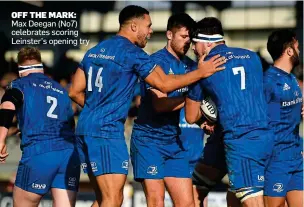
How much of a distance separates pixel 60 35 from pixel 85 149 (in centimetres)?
670

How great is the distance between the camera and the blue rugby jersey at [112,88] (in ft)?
27.8

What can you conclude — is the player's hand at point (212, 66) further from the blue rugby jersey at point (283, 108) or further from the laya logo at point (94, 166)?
the laya logo at point (94, 166)

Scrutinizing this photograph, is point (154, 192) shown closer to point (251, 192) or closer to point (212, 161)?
point (212, 161)

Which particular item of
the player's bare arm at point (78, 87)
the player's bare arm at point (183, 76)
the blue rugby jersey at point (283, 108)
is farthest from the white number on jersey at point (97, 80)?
the blue rugby jersey at point (283, 108)

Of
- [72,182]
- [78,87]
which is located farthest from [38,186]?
[78,87]

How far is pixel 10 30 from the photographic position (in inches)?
599

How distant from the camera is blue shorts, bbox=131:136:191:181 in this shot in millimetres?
9211

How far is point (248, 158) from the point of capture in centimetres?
832

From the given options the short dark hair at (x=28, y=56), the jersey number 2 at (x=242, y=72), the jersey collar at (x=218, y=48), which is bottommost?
the jersey number 2 at (x=242, y=72)

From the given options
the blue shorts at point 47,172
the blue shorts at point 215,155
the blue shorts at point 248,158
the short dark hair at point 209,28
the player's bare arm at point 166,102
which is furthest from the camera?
the blue shorts at point 47,172

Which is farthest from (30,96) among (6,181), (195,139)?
(6,181)

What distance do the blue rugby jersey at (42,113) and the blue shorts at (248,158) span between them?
7.23 ft

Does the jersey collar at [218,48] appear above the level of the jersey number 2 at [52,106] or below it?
above

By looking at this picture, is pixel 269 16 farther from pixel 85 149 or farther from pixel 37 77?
pixel 85 149
